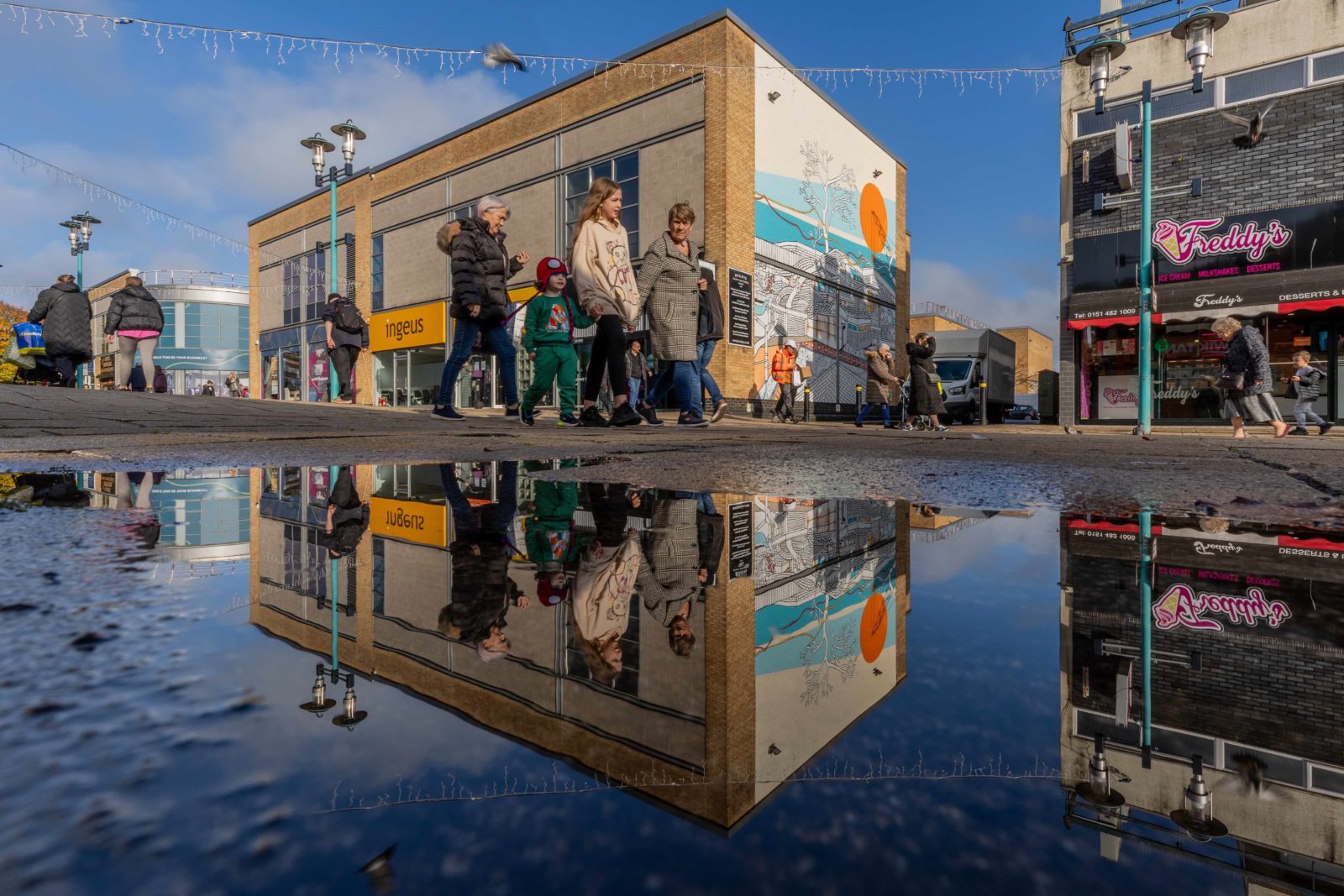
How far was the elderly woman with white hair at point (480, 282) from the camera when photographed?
21.2ft

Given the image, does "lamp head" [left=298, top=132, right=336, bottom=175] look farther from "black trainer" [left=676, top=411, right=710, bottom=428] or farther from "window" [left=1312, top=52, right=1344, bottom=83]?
"window" [left=1312, top=52, right=1344, bottom=83]

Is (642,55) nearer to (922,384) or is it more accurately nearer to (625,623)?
(922,384)

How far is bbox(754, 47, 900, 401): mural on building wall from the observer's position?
17203 mm

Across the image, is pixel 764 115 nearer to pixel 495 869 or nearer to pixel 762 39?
pixel 762 39

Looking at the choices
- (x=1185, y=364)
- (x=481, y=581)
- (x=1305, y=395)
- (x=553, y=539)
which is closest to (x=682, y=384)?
(x=553, y=539)

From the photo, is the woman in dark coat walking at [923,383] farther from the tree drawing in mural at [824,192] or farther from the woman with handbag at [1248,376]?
the tree drawing in mural at [824,192]

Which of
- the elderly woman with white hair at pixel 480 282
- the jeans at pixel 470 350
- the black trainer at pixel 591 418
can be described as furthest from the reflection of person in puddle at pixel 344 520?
the jeans at pixel 470 350

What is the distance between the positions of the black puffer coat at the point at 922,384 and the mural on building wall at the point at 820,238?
5258 millimetres

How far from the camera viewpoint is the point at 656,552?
4.78 feet

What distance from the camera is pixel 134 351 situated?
11.2 m

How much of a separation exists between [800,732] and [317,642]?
1.92 ft

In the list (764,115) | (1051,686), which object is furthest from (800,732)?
(764,115)

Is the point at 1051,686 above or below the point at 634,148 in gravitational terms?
below

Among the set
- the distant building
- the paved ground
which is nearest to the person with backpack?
the paved ground
